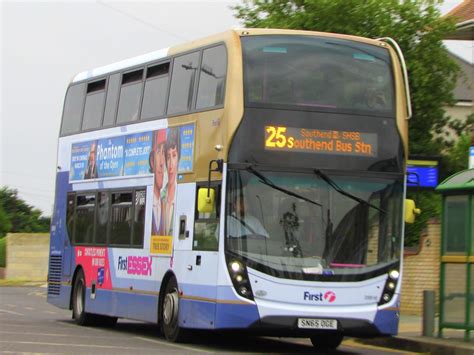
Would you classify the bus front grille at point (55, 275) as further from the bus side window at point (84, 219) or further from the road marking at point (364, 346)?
the road marking at point (364, 346)

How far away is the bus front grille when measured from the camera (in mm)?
22266

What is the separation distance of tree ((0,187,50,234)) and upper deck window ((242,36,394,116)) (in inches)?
2930

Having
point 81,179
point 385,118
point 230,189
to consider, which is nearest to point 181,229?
point 230,189

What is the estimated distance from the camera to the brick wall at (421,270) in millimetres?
23031

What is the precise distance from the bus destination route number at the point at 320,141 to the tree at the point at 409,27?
17355 millimetres

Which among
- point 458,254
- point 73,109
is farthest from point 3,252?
point 458,254

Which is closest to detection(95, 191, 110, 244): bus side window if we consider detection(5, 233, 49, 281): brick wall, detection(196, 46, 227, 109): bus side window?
detection(196, 46, 227, 109): bus side window

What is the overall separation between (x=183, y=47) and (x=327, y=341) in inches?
198

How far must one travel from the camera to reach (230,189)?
49.1ft

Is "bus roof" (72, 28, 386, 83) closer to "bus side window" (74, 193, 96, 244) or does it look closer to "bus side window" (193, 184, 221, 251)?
"bus side window" (193, 184, 221, 251)

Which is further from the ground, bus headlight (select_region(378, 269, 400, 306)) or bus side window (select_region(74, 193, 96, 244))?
bus side window (select_region(74, 193, 96, 244))

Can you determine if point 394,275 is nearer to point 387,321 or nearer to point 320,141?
point 387,321

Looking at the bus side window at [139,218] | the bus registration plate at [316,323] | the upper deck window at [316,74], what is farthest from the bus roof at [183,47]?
the bus registration plate at [316,323]

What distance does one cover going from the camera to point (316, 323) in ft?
48.5
